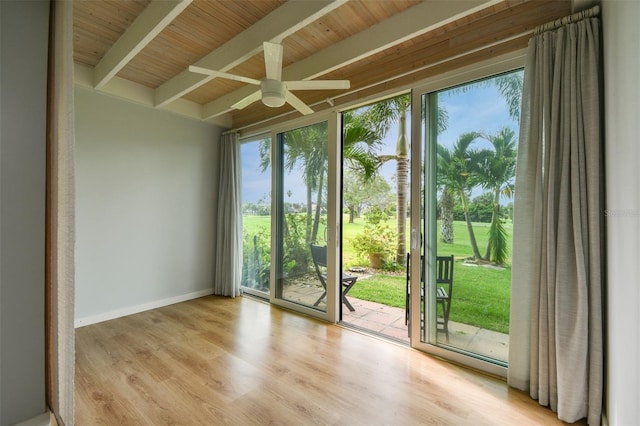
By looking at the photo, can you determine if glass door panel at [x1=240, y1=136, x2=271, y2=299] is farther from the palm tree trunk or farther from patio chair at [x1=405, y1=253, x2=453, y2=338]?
patio chair at [x1=405, y1=253, x2=453, y2=338]

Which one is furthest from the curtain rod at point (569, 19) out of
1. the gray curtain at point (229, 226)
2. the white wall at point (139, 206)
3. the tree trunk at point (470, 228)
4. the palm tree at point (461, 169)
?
the white wall at point (139, 206)

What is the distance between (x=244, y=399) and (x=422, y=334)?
163 cm

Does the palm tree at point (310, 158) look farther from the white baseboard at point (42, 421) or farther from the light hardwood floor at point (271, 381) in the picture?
the white baseboard at point (42, 421)

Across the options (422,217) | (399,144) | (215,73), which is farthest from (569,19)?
(399,144)

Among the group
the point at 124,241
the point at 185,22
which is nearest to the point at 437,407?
the point at 185,22

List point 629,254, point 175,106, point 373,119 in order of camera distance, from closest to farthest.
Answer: point 629,254
point 175,106
point 373,119

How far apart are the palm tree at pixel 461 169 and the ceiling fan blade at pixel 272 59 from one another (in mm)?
1551

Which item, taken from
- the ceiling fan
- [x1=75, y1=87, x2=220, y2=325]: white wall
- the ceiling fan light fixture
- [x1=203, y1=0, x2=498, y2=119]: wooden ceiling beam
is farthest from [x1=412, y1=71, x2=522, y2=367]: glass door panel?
[x1=75, y1=87, x2=220, y2=325]: white wall

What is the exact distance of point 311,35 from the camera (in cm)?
261

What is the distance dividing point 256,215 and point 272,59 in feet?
9.11

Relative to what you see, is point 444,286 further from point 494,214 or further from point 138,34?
point 138,34

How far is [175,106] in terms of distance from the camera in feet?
13.3

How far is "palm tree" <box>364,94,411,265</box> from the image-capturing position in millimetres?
5160

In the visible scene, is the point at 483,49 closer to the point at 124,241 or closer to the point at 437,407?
the point at 437,407
